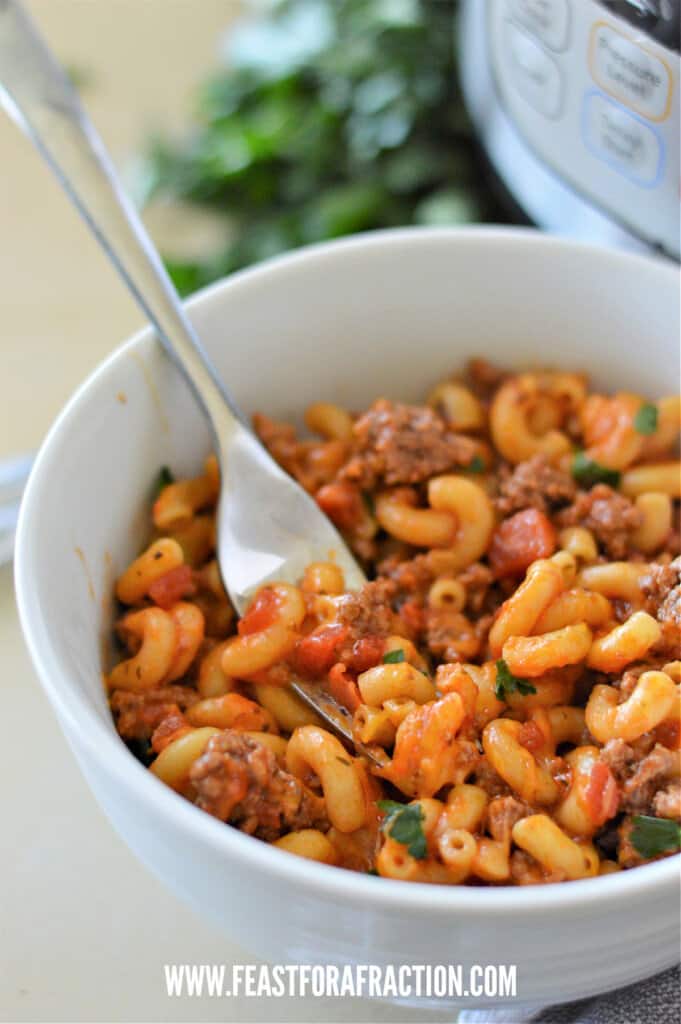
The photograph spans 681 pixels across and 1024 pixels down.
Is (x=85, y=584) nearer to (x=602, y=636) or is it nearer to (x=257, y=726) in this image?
(x=257, y=726)

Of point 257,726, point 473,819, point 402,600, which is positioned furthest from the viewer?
point 402,600

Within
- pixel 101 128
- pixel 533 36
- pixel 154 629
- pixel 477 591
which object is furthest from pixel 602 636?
pixel 101 128

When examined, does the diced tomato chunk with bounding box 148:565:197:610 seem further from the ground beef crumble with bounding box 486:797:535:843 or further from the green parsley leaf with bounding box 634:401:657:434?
the green parsley leaf with bounding box 634:401:657:434

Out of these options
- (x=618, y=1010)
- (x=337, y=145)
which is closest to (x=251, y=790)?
(x=618, y=1010)

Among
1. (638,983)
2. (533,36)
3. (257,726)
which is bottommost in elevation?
(638,983)

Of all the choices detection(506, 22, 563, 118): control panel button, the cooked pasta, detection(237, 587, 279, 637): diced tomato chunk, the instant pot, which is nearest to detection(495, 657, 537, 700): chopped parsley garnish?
the cooked pasta

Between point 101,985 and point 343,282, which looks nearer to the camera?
point 101,985
